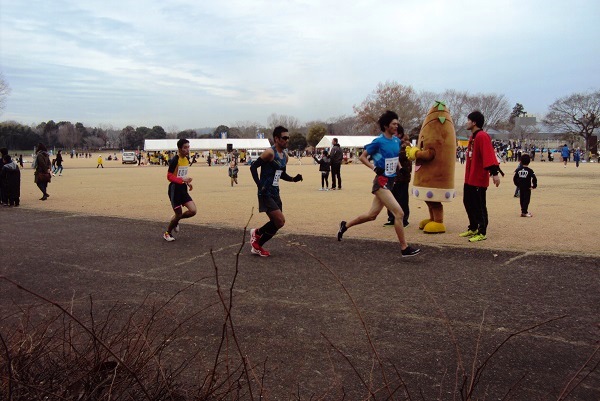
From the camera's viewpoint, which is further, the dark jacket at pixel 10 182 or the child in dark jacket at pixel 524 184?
the dark jacket at pixel 10 182

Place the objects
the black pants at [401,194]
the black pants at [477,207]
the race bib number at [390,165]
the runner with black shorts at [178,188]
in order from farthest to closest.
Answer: the black pants at [401,194] < the runner with black shorts at [178,188] < the black pants at [477,207] < the race bib number at [390,165]

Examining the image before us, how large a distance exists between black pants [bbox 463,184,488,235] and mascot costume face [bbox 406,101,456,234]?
2.08 feet

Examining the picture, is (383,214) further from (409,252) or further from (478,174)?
(409,252)

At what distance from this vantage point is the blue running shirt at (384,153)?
7469 mm

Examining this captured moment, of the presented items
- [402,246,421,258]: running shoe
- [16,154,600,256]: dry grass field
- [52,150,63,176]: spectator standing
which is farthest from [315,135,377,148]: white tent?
[402,246,421,258]: running shoe

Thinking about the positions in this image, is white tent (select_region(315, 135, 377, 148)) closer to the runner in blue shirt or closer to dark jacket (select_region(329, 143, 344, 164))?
→ dark jacket (select_region(329, 143, 344, 164))

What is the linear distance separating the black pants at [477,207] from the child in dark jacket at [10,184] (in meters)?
12.8

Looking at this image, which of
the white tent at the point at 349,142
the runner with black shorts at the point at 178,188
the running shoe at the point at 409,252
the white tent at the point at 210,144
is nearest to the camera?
the running shoe at the point at 409,252

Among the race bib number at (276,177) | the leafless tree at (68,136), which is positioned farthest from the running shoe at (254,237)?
the leafless tree at (68,136)

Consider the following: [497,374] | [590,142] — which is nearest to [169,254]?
[497,374]

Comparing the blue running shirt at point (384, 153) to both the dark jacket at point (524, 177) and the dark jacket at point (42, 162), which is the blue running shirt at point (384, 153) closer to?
the dark jacket at point (524, 177)

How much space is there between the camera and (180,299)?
5.14 meters

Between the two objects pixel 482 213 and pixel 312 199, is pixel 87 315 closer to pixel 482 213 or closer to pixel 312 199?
pixel 482 213

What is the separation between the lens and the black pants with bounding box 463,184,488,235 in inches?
314
